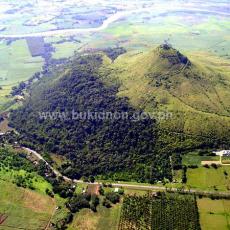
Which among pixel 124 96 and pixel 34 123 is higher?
pixel 124 96

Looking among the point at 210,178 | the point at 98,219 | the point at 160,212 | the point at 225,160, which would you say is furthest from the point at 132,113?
the point at 98,219

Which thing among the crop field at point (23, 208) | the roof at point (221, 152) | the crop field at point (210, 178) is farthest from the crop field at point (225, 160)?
the crop field at point (23, 208)

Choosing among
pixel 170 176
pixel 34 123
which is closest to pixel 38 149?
pixel 34 123

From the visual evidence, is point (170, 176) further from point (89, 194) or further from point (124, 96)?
point (124, 96)

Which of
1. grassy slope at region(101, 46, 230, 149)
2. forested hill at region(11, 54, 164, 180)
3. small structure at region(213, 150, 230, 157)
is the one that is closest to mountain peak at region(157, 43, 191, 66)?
grassy slope at region(101, 46, 230, 149)

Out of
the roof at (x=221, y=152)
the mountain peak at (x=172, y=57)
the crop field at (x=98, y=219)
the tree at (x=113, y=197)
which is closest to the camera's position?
the crop field at (x=98, y=219)

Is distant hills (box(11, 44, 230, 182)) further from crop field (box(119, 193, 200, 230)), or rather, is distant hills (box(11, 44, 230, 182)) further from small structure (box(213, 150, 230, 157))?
crop field (box(119, 193, 200, 230))

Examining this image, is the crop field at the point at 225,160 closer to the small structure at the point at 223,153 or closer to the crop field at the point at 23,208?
the small structure at the point at 223,153
